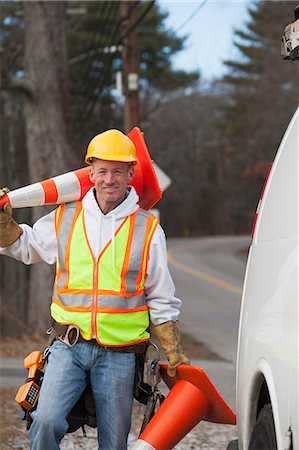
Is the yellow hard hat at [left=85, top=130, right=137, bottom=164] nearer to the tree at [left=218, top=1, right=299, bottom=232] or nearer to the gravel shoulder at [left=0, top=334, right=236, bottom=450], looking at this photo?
the gravel shoulder at [left=0, top=334, right=236, bottom=450]

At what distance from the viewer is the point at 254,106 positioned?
53875 millimetres

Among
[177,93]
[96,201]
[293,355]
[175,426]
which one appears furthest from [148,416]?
[177,93]

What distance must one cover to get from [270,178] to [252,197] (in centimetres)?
6985

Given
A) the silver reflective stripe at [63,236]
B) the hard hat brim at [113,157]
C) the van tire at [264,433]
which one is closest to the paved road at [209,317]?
the silver reflective stripe at [63,236]

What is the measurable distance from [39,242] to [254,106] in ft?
162

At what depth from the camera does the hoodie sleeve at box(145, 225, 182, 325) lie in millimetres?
5137

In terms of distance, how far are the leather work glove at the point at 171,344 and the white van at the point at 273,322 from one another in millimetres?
571

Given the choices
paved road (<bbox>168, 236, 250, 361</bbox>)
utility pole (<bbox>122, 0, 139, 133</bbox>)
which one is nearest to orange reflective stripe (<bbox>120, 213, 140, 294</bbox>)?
paved road (<bbox>168, 236, 250, 361</bbox>)

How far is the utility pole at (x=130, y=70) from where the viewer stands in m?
16.7

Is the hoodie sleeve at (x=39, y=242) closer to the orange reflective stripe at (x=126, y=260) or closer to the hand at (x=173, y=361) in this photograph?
the orange reflective stripe at (x=126, y=260)

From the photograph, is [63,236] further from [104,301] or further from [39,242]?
[104,301]

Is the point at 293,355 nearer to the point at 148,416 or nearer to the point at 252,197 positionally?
the point at 148,416

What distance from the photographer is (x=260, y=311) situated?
414 centimetres

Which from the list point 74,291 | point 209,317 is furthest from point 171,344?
point 209,317
